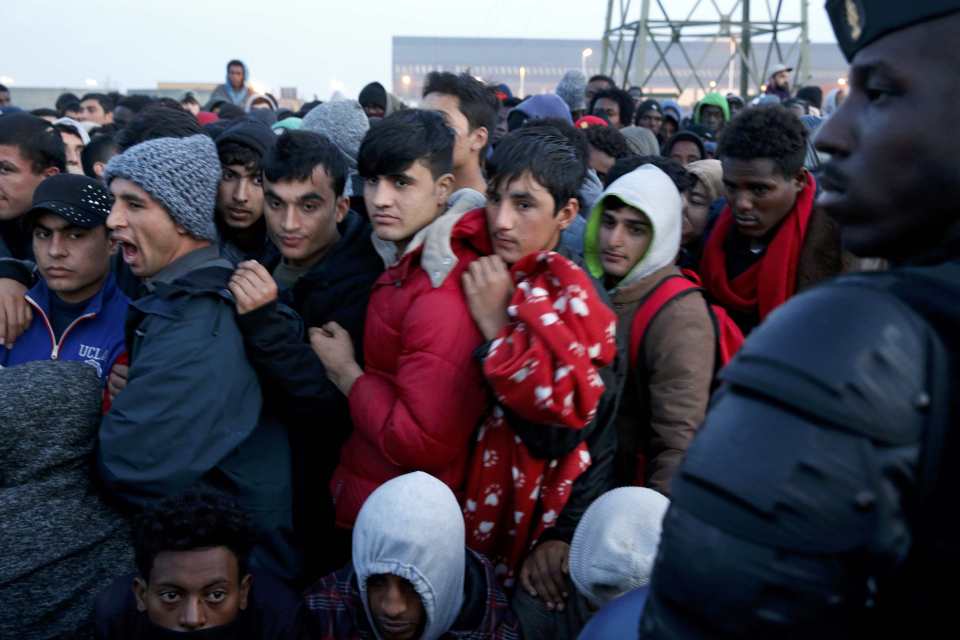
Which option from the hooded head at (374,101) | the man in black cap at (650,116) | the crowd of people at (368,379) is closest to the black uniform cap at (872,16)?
the crowd of people at (368,379)

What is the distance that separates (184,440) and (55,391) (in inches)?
15.8

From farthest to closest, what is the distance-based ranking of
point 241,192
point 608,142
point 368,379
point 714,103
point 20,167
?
point 714,103 → point 608,142 → point 20,167 → point 241,192 → point 368,379

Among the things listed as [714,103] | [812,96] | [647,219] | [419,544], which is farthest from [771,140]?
[812,96]

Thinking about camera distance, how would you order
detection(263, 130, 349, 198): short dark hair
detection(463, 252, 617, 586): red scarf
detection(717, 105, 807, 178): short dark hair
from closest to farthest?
detection(463, 252, 617, 586): red scarf
detection(263, 130, 349, 198): short dark hair
detection(717, 105, 807, 178): short dark hair

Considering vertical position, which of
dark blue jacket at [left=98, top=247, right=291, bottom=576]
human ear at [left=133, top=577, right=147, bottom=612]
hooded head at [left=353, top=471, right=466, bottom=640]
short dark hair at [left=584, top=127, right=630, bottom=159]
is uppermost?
short dark hair at [left=584, top=127, right=630, bottom=159]

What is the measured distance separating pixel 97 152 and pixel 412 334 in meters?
3.74

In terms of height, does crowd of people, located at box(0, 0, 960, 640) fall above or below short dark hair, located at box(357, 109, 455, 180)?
below

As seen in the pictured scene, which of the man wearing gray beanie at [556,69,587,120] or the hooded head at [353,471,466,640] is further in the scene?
the man wearing gray beanie at [556,69,587,120]

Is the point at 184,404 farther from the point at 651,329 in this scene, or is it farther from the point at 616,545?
the point at 651,329

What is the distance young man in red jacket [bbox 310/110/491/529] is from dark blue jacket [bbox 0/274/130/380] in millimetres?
685

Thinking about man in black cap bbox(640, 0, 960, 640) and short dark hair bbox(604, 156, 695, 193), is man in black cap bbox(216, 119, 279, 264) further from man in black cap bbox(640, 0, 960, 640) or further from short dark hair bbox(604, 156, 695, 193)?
man in black cap bbox(640, 0, 960, 640)

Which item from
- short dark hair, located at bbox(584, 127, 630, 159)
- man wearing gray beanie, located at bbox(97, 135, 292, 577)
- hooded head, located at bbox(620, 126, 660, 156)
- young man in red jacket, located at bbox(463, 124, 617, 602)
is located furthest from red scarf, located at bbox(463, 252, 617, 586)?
hooded head, located at bbox(620, 126, 660, 156)

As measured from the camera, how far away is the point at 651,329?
266 cm

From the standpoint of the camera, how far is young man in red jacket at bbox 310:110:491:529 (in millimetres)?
2371
